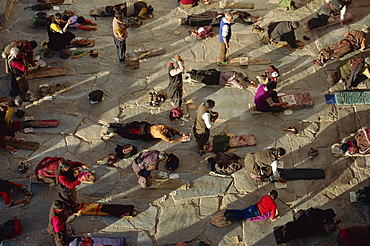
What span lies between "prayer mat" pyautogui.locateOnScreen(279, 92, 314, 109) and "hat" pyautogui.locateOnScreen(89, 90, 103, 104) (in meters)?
5.32

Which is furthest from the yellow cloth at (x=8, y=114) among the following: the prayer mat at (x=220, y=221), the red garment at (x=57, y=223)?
the prayer mat at (x=220, y=221)

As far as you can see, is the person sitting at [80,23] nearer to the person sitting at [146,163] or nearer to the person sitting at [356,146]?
the person sitting at [146,163]

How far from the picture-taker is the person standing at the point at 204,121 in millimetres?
9555

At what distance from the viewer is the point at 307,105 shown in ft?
38.2

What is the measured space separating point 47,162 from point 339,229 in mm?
6763

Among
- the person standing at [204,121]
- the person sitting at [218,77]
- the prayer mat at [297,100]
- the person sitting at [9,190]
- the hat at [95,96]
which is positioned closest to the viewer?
the person sitting at [9,190]

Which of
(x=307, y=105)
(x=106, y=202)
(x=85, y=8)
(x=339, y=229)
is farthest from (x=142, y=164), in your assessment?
(x=85, y=8)

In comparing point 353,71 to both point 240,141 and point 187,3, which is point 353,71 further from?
point 187,3

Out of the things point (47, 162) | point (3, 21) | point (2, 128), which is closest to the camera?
point (47, 162)

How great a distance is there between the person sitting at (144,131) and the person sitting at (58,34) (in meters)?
3.99

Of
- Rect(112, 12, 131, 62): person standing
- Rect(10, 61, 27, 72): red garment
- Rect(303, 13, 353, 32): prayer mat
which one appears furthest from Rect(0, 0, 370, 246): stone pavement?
Rect(10, 61, 27, 72): red garment

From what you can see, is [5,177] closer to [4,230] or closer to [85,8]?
[4,230]

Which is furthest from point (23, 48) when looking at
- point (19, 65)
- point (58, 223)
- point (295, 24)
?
point (295, 24)

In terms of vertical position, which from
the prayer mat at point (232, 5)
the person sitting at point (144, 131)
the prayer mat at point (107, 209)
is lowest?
the prayer mat at point (107, 209)
